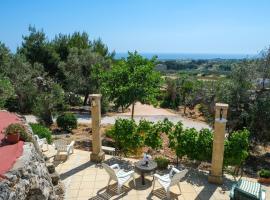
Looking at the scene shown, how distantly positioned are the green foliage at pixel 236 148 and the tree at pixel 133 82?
25.5 ft

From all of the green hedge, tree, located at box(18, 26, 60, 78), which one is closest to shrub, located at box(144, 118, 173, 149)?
the green hedge

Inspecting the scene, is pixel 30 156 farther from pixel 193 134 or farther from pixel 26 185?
pixel 193 134

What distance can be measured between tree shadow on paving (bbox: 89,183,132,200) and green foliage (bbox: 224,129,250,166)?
12.8ft

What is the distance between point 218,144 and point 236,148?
2.56ft

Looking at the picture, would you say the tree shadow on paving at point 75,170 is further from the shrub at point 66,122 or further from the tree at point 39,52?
the tree at point 39,52

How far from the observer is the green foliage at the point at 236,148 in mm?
11148

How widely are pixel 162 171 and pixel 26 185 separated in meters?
5.97

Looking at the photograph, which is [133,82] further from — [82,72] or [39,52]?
[39,52]

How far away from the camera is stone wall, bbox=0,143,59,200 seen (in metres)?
6.69

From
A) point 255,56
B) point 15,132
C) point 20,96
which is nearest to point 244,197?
point 15,132

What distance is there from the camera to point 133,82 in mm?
18203

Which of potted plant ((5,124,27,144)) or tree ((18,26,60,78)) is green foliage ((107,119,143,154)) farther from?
tree ((18,26,60,78))

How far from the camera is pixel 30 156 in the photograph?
26.3 feet

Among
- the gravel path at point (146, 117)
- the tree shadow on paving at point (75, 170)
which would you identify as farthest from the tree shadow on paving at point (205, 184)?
the gravel path at point (146, 117)
